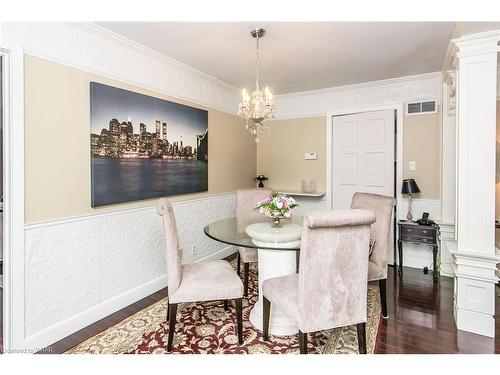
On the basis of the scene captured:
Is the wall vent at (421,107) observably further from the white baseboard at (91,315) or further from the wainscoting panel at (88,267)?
the white baseboard at (91,315)

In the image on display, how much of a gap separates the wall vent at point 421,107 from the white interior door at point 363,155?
0.73ft

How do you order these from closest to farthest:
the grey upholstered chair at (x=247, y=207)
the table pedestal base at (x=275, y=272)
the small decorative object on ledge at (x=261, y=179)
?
the table pedestal base at (x=275, y=272) → the grey upholstered chair at (x=247, y=207) → the small decorative object on ledge at (x=261, y=179)

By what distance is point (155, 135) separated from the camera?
2951mm

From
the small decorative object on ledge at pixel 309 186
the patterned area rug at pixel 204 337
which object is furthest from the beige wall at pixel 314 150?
the patterned area rug at pixel 204 337

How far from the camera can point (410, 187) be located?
362 cm

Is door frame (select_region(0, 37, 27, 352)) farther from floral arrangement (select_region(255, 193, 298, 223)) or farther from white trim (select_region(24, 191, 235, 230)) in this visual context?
floral arrangement (select_region(255, 193, 298, 223))

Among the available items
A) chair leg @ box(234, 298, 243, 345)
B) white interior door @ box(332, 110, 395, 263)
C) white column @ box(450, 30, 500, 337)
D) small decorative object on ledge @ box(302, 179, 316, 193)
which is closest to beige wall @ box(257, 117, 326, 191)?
small decorative object on ledge @ box(302, 179, 316, 193)

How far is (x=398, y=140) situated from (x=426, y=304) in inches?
83.2

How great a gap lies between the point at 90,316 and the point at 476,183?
331 centimetres

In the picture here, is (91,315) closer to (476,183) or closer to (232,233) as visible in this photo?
(232,233)

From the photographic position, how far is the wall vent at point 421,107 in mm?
3689

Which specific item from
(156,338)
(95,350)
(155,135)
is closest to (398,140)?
(155,135)

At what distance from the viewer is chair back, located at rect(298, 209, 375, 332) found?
1624mm
